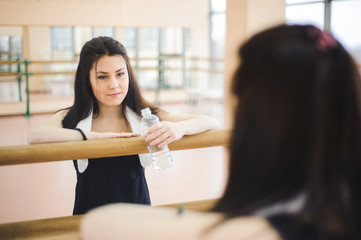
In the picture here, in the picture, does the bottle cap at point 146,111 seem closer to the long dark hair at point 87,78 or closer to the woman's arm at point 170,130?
the woman's arm at point 170,130

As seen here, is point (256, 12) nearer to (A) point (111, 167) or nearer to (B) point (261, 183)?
(A) point (111, 167)

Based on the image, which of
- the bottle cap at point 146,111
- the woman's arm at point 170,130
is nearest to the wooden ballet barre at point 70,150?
the woman's arm at point 170,130

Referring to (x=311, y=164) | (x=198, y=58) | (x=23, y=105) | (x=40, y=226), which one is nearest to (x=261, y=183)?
(x=311, y=164)

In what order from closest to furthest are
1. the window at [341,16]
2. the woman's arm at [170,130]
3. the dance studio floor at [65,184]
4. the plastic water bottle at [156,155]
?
1. the woman's arm at [170,130]
2. the plastic water bottle at [156,155]
3. the dance studio floor at [65,184]
4. the window at [341,16]

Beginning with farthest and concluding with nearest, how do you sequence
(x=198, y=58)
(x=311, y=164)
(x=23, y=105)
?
(x=198, y=58) < (x=23, y=105) < (x=311, y=164)

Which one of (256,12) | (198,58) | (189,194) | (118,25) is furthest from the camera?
(198,58)

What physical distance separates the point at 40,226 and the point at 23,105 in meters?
7.08

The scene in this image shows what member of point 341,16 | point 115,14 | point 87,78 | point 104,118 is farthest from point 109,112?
point 115,14

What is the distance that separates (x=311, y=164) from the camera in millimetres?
Result: 711

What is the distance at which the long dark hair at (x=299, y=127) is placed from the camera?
70cm

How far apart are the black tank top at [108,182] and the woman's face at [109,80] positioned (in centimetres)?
25

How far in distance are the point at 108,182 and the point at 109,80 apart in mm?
410

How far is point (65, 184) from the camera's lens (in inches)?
173

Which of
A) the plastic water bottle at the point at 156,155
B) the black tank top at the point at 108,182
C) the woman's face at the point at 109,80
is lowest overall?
the black tank top at the point at 108,182
